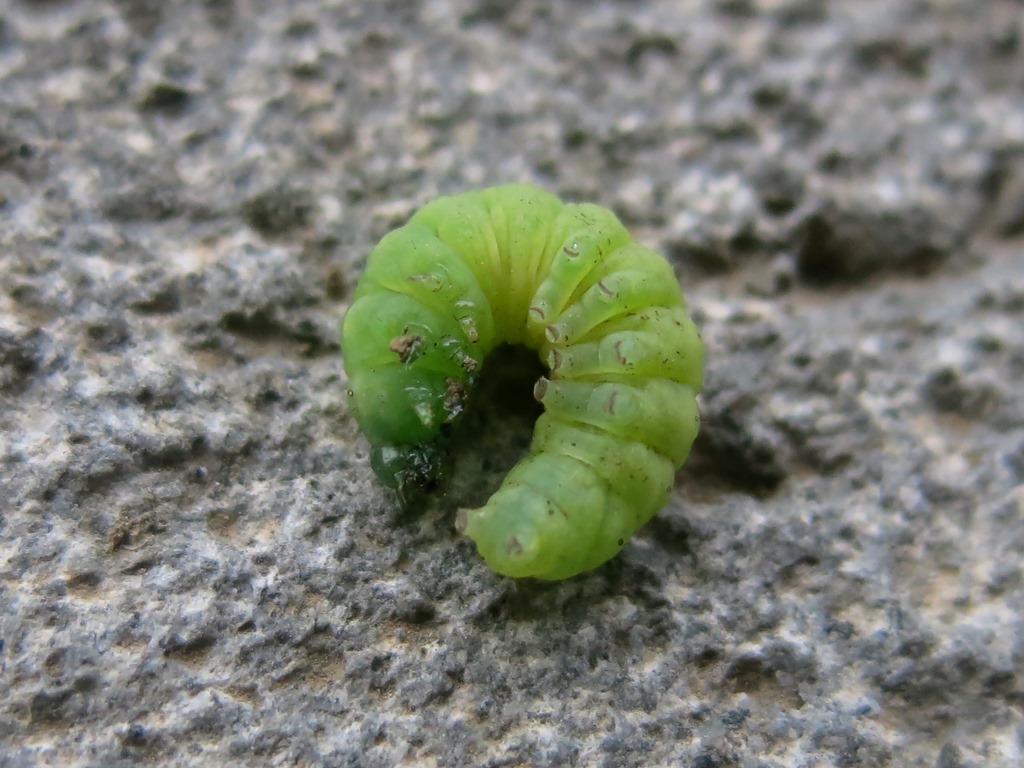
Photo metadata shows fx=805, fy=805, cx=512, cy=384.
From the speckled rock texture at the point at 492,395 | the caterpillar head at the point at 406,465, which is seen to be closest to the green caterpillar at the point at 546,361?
the caterpillar head at the point at 406,465

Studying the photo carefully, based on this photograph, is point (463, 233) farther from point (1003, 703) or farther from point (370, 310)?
point (1003, 703)

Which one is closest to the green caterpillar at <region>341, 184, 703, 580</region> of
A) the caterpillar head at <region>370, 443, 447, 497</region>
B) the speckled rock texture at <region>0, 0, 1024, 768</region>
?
the caterpillar head at <region>370, 443, 447, 497</region>

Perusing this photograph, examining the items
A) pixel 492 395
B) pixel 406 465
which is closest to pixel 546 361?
pixel 492 395

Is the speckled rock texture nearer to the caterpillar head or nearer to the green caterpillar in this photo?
the caterpillar head

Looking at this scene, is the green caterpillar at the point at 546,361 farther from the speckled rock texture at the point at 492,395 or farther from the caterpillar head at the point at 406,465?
the speckled rock texture at the point at 492,395

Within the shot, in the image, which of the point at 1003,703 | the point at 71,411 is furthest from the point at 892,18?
the point at 71,411

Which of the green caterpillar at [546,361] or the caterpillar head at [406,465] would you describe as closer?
the green caterpillar at [546,361]
